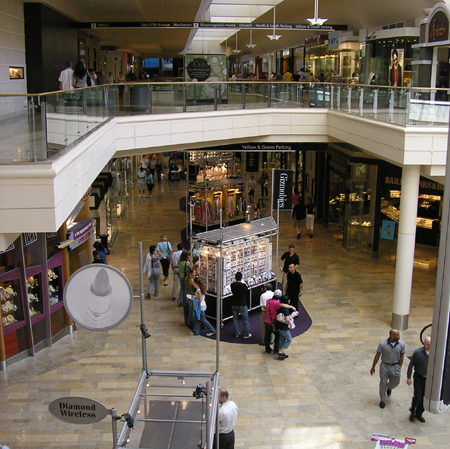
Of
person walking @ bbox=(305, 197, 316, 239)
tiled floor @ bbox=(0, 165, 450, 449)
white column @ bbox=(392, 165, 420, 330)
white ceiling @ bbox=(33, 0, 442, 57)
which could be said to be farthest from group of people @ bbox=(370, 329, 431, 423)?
white ceiling @ bbox=(33, 0, 442, 57)

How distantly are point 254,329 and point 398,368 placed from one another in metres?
3.88

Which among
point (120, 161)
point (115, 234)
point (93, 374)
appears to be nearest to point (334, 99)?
point (115, 234)

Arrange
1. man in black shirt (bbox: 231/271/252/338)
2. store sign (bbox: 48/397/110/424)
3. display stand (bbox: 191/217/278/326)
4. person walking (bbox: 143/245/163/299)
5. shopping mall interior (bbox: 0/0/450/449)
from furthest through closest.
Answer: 1. person walking (bbox: 143/245/163/299)
2. display stand (bbox: 191/217/278/326)
3. man in black shirt (bbox: 231/271/252/338)
4. shopping mall interior (bbox: 0/0/450/449)
5. store sign (bbox: 48/397/110/424)

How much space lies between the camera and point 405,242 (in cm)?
1204

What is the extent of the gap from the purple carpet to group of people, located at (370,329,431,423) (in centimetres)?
307

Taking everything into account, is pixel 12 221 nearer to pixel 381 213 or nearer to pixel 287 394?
pixel 287 394

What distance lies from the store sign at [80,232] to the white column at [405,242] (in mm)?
6589

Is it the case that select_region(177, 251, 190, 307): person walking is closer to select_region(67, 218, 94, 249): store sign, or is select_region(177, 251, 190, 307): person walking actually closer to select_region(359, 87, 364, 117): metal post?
select_region(67, 218, 94, 249): store sign

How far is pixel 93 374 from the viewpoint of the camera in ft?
33.1

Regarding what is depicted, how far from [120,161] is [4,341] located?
719 inches

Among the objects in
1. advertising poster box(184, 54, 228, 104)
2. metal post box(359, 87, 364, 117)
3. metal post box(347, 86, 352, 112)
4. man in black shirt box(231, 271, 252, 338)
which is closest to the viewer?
man in black shirt box(231, 271, 252, 338)

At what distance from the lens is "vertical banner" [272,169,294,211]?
14.7 meters

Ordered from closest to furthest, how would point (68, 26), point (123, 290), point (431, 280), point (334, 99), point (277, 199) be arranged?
point (123, 290) < point (277, 199) < point (431, 280) < point (334, 99) < point (68, 26)

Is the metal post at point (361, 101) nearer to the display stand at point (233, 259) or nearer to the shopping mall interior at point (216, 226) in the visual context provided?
the shopping mall interior at point (216, 226)
